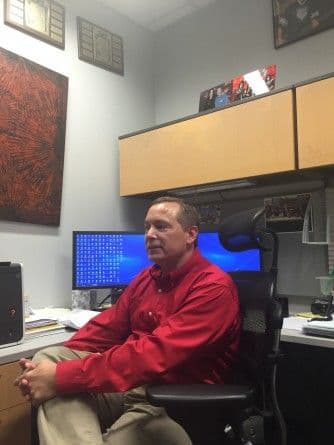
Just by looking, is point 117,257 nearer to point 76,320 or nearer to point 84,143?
point 76,320

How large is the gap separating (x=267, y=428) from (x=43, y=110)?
1955 mm

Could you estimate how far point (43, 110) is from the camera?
236cm

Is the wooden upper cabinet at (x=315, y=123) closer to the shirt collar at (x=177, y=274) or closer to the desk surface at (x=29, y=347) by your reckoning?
the shirt collar at (x=177, y=274)

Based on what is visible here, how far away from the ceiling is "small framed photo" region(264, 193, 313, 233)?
1519mm

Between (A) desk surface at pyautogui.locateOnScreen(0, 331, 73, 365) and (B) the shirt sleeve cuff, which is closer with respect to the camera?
(B) the shirt sleeve cuff

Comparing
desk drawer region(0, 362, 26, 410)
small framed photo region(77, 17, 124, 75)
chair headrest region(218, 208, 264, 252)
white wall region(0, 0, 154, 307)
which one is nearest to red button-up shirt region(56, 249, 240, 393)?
chair headrest region(218, 208, 264, 252)

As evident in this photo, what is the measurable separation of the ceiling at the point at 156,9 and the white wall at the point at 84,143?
0.06 meters

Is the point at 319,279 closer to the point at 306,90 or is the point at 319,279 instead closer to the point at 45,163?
the point at 306,90

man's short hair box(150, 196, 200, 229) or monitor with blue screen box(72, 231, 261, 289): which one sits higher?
man's short hair box(150, 196, 200, 229)

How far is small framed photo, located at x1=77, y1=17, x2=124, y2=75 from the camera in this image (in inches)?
105

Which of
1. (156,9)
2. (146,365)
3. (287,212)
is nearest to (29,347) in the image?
(146,365)

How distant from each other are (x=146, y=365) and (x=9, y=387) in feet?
2.11

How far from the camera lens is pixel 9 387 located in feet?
4.92

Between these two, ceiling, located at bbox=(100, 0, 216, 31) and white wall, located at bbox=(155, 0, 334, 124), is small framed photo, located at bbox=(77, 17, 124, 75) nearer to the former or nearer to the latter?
ceiling, located at bbox=(100, 0, 216, 31)
